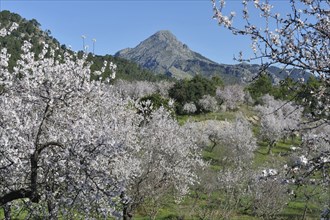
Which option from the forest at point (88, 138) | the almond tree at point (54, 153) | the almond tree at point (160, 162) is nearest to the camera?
the forest at point (88, 138)

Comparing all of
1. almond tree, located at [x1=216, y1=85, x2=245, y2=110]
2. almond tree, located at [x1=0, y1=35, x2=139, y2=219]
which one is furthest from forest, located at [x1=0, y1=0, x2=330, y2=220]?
almond tree, located at [x1=216, y1=85, x2=245, y2=110]

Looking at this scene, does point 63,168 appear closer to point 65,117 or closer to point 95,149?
point 95,149

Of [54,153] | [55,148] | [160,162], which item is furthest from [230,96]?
[54,153]

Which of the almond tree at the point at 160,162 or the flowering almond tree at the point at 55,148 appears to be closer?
the flowering almond tree at the point at 55,148

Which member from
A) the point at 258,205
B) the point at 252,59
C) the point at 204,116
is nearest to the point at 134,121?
the point at 258,205

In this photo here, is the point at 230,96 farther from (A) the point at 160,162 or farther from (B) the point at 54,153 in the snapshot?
(B) the point at 54,153

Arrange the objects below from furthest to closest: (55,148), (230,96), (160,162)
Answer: (230,96) → (160,162) → (55,148)

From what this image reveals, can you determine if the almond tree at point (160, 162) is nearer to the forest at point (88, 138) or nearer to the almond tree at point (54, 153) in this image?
the forest at point (88, 138)

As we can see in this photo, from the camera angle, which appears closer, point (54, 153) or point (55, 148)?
point (54, 153)

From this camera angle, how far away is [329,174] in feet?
21.3

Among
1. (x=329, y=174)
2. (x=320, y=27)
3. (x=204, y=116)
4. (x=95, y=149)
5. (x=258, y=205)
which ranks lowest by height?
(x=258, y=205)

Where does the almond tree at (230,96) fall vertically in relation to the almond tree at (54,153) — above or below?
above

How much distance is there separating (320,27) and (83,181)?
5268 mm

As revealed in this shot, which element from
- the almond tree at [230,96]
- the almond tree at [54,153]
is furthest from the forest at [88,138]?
the almond tree at [230,96]
